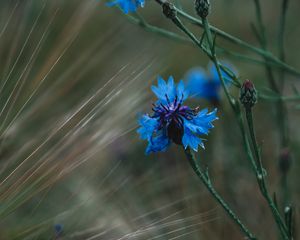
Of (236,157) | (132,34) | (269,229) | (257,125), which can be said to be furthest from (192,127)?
(132,34)

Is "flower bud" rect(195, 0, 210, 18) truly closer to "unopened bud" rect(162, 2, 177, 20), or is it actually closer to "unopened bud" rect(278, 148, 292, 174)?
"unopened bud" rect(162, 2, 177, 20)

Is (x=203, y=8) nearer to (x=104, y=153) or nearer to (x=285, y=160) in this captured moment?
(x=285, y=160)

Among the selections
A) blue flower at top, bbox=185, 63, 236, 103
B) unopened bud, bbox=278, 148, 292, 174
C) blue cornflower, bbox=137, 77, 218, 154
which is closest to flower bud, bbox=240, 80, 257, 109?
blue cornflower, bbox=137, 77, 218, 154

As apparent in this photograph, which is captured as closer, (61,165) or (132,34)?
(61,165)

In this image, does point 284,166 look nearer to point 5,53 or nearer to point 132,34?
point 5,53

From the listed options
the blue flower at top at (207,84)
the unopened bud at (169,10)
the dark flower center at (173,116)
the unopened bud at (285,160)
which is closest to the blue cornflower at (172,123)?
the dark flower center at (173,116)

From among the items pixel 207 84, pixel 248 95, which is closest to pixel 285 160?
pixel 248 95
